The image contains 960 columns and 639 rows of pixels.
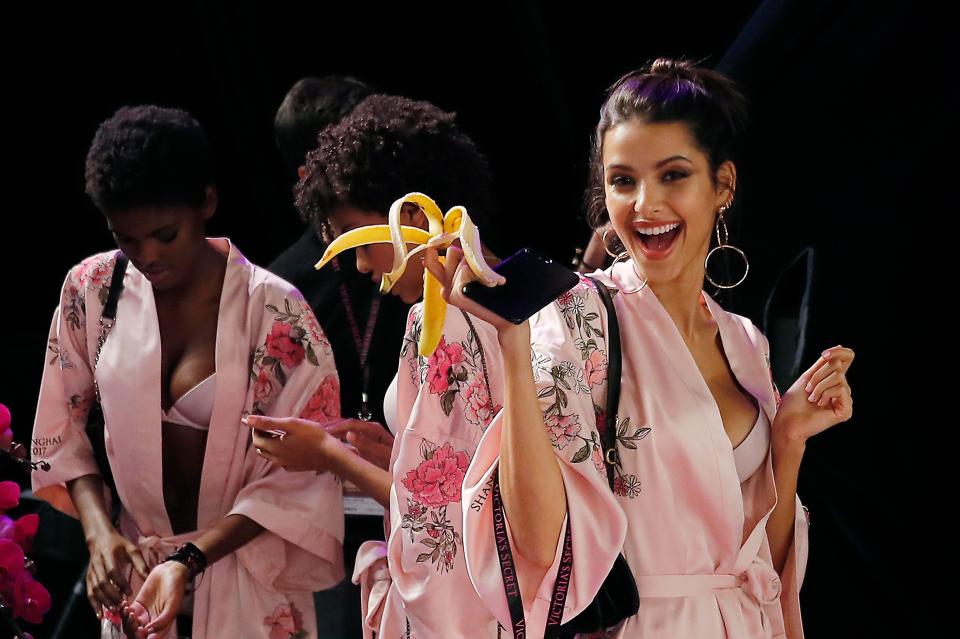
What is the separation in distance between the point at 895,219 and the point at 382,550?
1320 mm

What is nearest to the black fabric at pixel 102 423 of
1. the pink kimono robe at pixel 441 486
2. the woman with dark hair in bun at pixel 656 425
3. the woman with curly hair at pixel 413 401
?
the woman with curly hair at pixel 413 401

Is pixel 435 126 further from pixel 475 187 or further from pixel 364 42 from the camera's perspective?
pixel 364 42

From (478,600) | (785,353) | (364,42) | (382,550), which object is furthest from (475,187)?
(364,42)

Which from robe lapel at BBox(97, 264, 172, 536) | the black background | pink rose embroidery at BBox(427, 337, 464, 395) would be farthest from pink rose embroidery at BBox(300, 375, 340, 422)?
the black background

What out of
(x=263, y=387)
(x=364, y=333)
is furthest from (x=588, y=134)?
(x=263, y=387)

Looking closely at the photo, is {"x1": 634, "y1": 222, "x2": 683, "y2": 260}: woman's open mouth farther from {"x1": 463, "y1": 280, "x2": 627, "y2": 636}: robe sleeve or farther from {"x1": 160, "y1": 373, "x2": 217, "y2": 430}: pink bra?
{"x1": 160, "y1": 373, "x2": 217, "y2": 430}: pink bra

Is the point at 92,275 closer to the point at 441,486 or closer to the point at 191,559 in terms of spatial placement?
the point at 191,559

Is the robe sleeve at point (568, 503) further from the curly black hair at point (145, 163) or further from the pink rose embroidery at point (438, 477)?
the curly black hair at point (145, 163)

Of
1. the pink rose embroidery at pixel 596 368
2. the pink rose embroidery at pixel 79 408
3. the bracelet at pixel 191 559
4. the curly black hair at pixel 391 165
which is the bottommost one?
the bracelet at pixel 191 559

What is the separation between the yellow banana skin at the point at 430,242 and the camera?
1188 mm

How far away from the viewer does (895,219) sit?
2473 millimetres

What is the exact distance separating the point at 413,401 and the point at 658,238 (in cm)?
39

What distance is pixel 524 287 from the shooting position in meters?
1.24

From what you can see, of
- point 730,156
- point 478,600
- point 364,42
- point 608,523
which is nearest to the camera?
point 608,523
